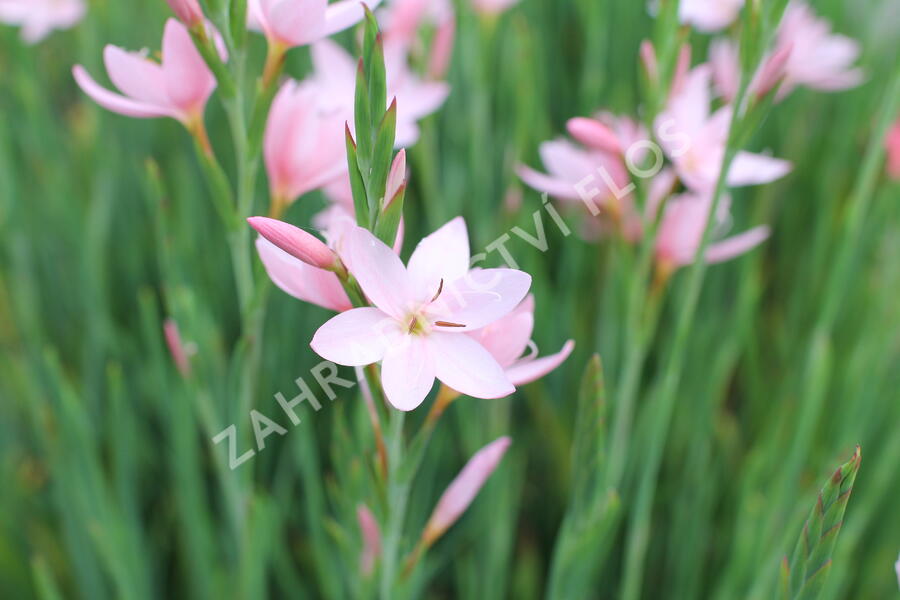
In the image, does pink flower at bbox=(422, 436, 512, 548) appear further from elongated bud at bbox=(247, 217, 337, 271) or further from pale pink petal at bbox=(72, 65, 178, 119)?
pale pink petal at bbox=(72, 65, 178, 119)

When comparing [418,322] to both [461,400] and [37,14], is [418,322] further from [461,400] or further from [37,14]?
[37,14]

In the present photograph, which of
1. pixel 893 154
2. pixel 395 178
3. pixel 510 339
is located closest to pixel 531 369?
pixel 510 339

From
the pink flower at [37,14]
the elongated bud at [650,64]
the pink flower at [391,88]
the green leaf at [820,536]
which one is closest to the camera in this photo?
the green leaf at [820,536]

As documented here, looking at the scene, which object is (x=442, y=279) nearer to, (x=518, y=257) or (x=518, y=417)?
(x=518, y=257)

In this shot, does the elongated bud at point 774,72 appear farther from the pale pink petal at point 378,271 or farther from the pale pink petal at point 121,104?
the pale pink petal at point 121,104

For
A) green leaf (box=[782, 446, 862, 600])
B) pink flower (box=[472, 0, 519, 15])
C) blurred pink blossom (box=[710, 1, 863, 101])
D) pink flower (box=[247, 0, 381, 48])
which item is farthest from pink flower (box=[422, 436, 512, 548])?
pink flower (box=[472, 0, 519, 15])

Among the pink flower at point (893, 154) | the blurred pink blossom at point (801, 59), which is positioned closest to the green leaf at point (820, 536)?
the blurred pink blossom at point (801, 59)
